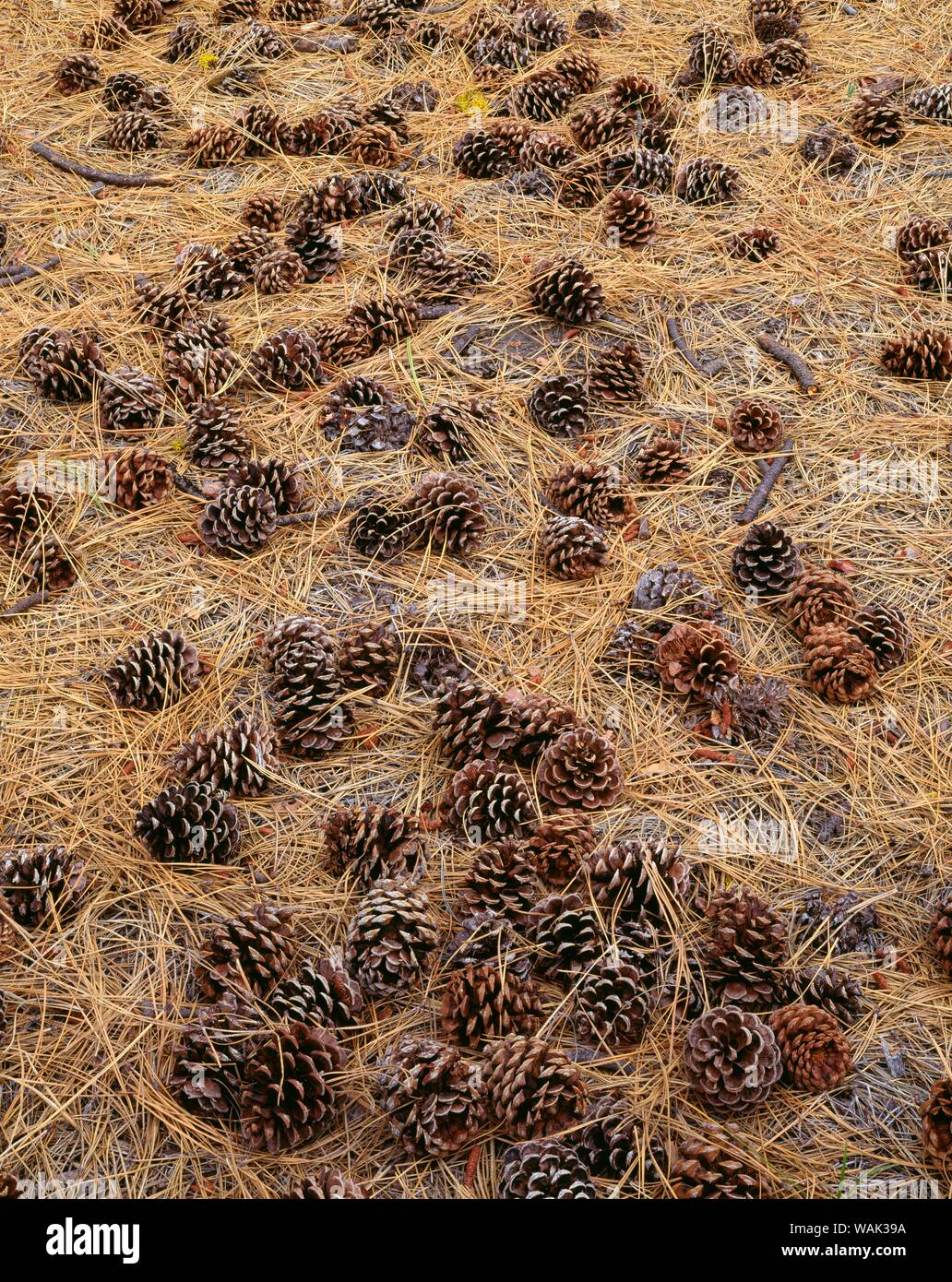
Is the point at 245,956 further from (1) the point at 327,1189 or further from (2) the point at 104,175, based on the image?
(2) the point at 104,175

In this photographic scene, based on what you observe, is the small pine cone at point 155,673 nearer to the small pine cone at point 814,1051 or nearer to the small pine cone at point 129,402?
the small pine cone at point 129,402

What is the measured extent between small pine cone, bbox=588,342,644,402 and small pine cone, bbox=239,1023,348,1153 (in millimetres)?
1994

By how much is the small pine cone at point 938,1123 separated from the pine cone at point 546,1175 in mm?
601

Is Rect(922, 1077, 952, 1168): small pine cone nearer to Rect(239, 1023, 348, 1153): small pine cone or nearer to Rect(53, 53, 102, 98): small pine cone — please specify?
Rect(239, 1023, 348, 1153): small pine cone

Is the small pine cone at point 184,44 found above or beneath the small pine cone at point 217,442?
above

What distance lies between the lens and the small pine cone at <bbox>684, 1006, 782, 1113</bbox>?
6.18ft

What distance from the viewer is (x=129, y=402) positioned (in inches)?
123

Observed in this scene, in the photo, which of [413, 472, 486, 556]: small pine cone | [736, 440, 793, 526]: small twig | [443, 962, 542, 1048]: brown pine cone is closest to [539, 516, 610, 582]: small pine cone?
[413, 472, 486, 556]: small pine cone

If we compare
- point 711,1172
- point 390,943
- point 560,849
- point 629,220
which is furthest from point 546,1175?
point 629,220

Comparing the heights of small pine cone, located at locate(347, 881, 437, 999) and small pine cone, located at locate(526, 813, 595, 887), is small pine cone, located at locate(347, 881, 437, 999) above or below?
below

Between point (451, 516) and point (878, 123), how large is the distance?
8.10ft

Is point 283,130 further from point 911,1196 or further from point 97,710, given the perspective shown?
point 911,1196

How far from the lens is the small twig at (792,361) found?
315cm

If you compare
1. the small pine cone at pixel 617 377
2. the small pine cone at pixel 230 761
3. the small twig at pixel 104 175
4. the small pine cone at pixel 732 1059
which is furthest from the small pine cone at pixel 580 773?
the small twig at pixel 104 175
